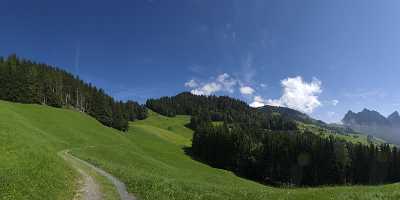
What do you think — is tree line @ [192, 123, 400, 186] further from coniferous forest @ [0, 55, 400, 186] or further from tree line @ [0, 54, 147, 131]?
tree line @ [0, 54, 147, 131]

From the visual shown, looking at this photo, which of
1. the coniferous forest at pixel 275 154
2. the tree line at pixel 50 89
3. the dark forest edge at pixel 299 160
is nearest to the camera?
the tree line at pixel 50 89

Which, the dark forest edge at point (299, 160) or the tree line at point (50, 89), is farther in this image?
the dark forest edge at point (299, 160)

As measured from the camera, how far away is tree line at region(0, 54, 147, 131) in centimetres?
10394

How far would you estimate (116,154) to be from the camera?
61.6 m

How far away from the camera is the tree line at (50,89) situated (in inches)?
4092

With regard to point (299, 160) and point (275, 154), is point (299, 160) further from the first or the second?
point (275, 154)

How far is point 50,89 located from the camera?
118062 mm

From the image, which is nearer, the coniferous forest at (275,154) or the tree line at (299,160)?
the coniferous forest at (275,154)

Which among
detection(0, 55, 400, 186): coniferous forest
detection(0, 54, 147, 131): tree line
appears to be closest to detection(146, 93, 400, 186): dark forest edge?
detection(0, 55, 400, 186): coniferous forest

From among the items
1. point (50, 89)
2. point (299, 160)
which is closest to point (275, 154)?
point (299, 160)

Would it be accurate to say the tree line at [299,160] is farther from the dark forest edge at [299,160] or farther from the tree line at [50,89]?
the tree line at [50,89]

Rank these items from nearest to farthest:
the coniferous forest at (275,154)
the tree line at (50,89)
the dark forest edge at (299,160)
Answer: the tree line at (50,89) < the coniferous forest at (275,154) < the dark forest edge at (299,160)

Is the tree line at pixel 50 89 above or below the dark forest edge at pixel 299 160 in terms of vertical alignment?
above

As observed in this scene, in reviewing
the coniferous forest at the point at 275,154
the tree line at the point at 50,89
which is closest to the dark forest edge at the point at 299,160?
the coniferous forest at the point at 275,154
